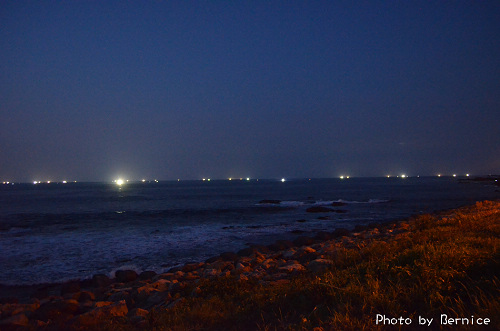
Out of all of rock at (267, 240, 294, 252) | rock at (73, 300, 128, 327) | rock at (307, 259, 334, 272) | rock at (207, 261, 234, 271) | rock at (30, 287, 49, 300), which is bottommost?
rock at (30, 287, 49, 300)

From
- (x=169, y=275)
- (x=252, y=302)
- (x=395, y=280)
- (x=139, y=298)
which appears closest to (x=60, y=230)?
(x=169, y=275)

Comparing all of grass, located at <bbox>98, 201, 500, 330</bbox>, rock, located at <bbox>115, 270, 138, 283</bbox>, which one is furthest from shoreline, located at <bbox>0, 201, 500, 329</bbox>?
grass, located at <bbox>98, 201, 500, 330</bbox>

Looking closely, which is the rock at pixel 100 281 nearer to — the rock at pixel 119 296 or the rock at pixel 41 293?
the rock at pixel 41 293

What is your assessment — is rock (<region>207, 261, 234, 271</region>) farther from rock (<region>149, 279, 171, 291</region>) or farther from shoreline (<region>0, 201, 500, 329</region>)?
rock (<region>149, 279, 171, 291</region>)

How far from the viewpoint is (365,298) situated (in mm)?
4914

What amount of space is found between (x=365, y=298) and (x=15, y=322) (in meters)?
7.82

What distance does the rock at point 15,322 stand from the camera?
23.0ft

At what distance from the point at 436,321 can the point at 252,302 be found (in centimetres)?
301

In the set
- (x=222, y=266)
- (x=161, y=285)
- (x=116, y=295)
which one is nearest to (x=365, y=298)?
(x=161, y=285)

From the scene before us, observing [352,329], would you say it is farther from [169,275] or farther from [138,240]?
[138,240]

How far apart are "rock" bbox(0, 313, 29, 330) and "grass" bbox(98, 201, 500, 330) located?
3289 mm

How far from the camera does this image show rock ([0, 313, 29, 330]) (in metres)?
7.01

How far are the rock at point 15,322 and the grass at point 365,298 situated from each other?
329 cm

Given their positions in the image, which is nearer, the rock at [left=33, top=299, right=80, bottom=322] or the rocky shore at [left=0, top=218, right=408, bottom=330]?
the rocky shore at [left=0, top=218, right=408, bottom=330]
